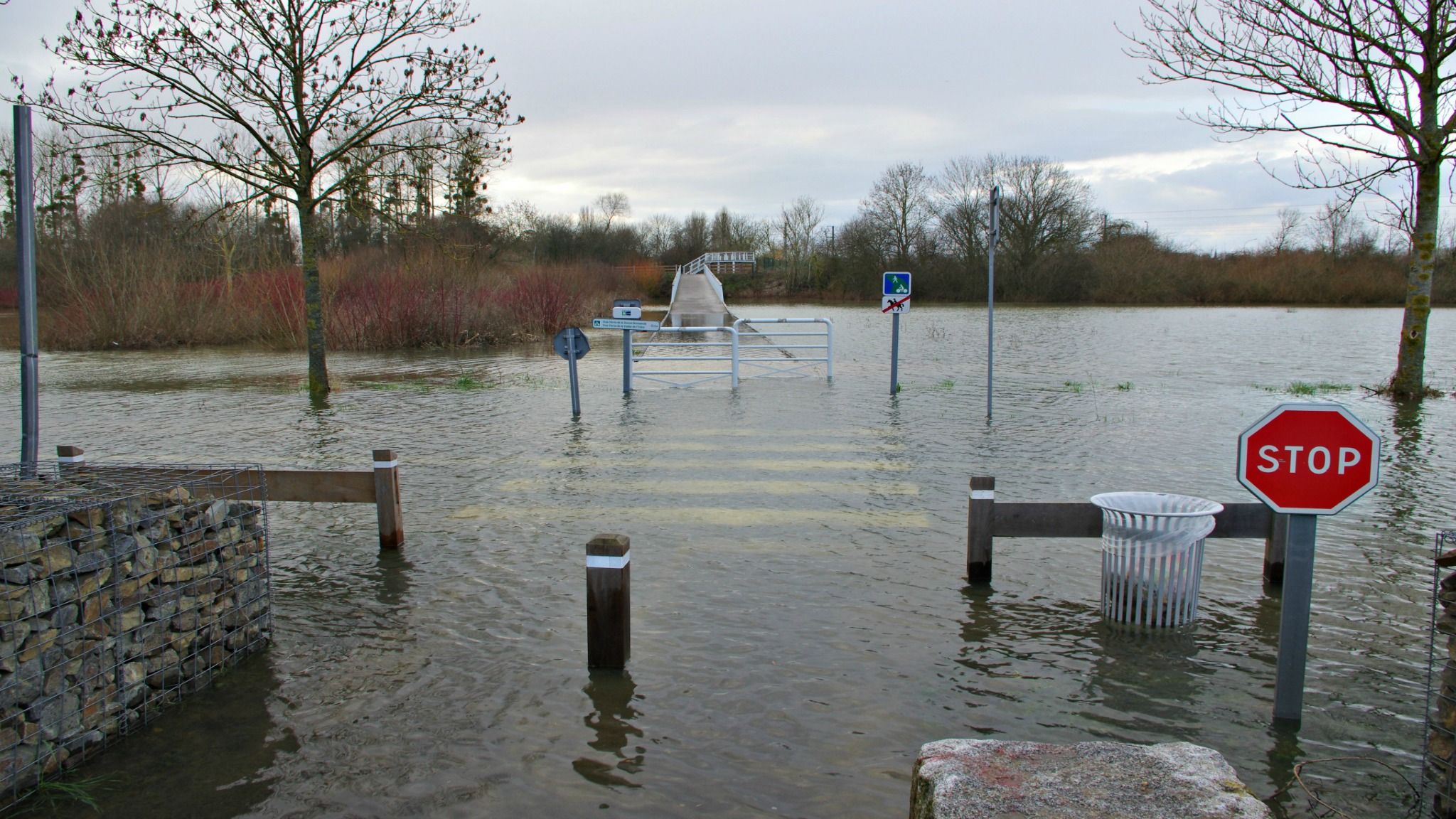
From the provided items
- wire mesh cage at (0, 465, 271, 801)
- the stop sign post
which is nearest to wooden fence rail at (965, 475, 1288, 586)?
the stop sign post

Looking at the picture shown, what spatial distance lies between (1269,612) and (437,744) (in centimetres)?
459

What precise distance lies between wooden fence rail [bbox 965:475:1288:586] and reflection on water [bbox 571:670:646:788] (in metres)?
2.39

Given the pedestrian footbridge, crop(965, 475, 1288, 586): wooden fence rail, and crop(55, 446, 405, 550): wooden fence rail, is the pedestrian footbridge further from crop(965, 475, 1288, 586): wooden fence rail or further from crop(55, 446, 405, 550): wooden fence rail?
crop(965, 475, 1288, 586): wooden fence rail

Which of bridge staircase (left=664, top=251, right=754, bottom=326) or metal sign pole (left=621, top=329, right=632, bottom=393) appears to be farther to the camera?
Answer: bridge staircase (left=664, top=251, right=754, bottom=326)

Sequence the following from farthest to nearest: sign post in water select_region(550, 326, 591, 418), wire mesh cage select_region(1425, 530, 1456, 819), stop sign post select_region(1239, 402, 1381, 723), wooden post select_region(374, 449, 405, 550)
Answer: sign post in water select_region(550, 326, 591, 418)
wooden post select_region(374, 449, 405, 550)
stop sign post select_region(1239, 402, 1381, 723)
wire mesh cage select_region(1425, 530, 1456, 819)

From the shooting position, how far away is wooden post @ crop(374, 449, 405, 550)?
6582 millimetres

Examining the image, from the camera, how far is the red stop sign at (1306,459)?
3.74 metres

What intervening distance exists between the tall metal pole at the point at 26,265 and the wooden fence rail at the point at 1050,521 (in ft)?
16.8

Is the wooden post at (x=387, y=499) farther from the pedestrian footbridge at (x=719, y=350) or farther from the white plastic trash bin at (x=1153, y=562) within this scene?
the pedestrian footbridge at (x=719, y=350)

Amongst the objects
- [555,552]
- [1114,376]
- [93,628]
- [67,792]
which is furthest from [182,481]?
[1114,376]

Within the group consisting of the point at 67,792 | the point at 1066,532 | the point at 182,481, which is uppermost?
the point at 182,481

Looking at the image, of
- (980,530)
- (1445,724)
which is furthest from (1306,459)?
(980,530)

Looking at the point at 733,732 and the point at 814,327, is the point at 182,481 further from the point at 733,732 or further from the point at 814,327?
the point at 814,327

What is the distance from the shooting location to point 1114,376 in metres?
20.0
